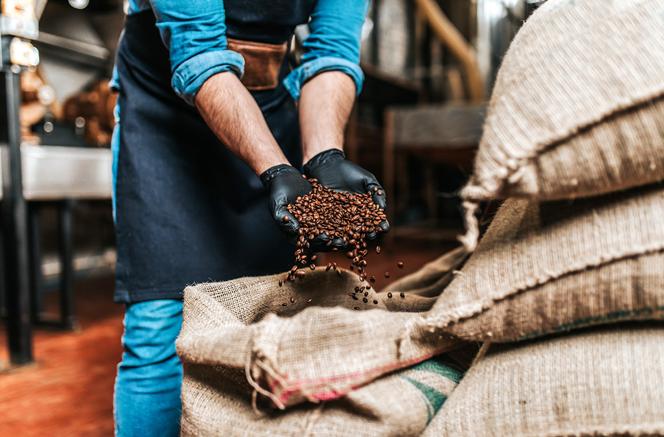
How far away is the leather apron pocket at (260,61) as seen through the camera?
1.05m

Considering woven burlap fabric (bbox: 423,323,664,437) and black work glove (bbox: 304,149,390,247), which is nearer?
woven burlap fabric (bbox: 423,323,664,437)

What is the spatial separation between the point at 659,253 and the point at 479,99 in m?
5.50

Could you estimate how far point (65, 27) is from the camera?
158 inches

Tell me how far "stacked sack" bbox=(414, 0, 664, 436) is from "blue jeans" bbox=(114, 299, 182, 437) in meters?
0.58

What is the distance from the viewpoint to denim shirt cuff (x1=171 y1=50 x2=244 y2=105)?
2.81 ft

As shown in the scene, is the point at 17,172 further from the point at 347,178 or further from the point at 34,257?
the point at 347,178

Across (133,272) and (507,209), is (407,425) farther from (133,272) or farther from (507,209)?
(133,272)

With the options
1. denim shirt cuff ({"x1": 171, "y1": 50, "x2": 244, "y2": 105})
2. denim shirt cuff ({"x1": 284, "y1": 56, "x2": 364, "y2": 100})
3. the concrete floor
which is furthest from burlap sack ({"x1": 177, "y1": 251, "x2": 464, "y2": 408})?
the concrete floor

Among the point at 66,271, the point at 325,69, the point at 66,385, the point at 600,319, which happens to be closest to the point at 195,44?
the point at 325,69

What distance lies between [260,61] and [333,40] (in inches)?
5.4

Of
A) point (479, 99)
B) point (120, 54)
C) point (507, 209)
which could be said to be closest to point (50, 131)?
point (120, 54)

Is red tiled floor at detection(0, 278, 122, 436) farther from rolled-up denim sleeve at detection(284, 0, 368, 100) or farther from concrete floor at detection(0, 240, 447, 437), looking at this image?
rolled-up denim sleeve at detection(284, 0, 368, 100)

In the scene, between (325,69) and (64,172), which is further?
(64,172)

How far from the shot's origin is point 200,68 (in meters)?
0.86
